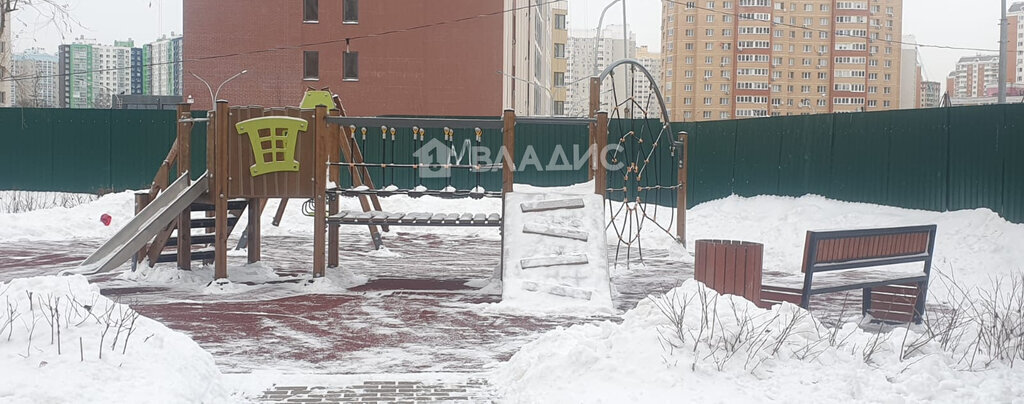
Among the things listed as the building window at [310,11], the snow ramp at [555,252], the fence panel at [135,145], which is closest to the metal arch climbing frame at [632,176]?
the snow ramp at [555,252]

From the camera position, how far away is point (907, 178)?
52.9 feet

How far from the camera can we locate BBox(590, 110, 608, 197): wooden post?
1141 cm

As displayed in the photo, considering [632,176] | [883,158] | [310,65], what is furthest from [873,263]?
[310,65]

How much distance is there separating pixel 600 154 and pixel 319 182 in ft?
11.1

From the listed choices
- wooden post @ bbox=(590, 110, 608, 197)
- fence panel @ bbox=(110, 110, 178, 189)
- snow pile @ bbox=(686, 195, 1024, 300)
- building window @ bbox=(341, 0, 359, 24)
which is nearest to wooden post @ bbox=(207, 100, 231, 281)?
wooden post @ bbox=(590, 110, 608, 197)

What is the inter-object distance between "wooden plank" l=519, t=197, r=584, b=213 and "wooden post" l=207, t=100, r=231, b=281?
354 cm

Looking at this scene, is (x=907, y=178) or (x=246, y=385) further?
(x=907, y=178)

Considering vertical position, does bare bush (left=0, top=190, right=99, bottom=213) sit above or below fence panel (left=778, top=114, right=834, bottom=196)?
below

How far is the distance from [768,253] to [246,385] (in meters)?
10.8

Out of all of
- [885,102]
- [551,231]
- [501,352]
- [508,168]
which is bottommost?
[501,352]

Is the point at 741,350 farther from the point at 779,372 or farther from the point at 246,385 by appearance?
the point at 246,385

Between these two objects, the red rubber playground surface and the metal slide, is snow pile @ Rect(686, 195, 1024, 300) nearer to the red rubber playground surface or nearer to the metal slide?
the red rubber playground surface

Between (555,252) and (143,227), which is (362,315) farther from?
(143,227)

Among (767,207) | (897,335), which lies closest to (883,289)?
(897,335)
